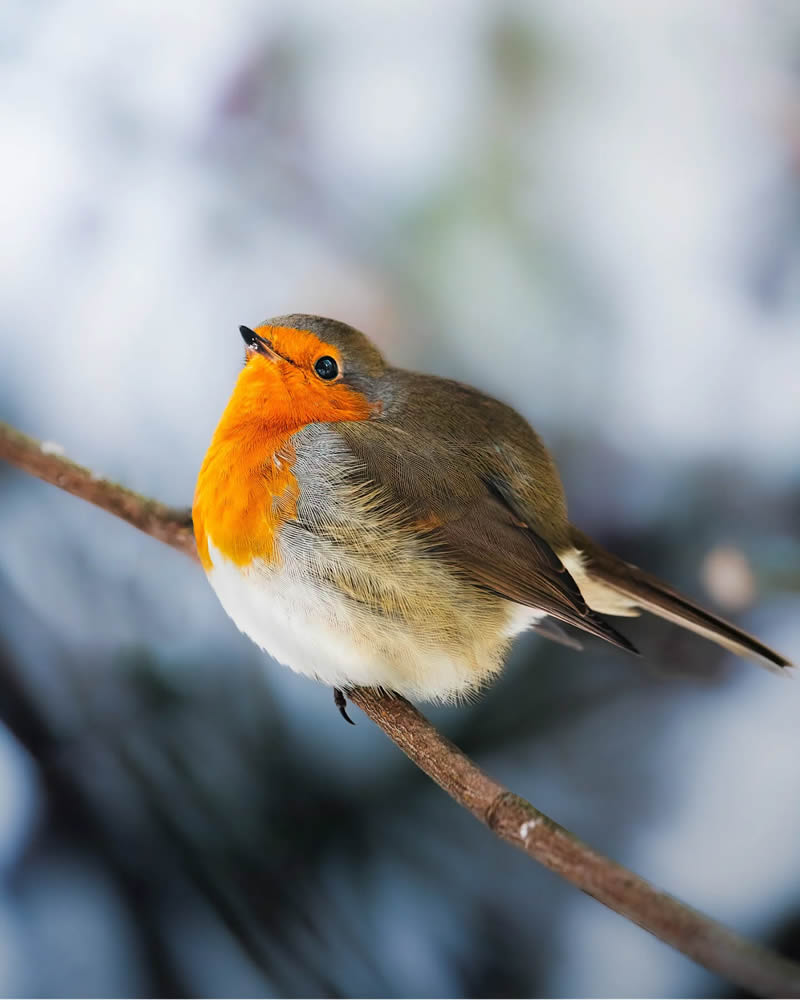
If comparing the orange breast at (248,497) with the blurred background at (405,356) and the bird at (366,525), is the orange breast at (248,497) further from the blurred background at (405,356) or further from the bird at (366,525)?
the blurred background at (405,356)

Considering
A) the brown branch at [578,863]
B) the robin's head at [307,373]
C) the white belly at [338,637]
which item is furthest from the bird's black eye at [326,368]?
the brown branch at [578,863]

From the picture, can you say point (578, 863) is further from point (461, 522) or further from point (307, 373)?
point (307, 373)

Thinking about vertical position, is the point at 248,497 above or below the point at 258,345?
below

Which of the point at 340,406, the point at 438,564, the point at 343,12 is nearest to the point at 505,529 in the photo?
the point at 438,564

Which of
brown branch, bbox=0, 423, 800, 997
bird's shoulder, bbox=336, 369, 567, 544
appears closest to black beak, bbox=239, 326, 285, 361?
bird's shoulder, bbox=336, 369, 567, 544

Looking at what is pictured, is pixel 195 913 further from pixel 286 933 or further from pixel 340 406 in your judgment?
pixel 340 406

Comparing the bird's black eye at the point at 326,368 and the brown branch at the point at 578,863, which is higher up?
the bird's black eye at the point at 326,368

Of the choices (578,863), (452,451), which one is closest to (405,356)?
(452,451)
